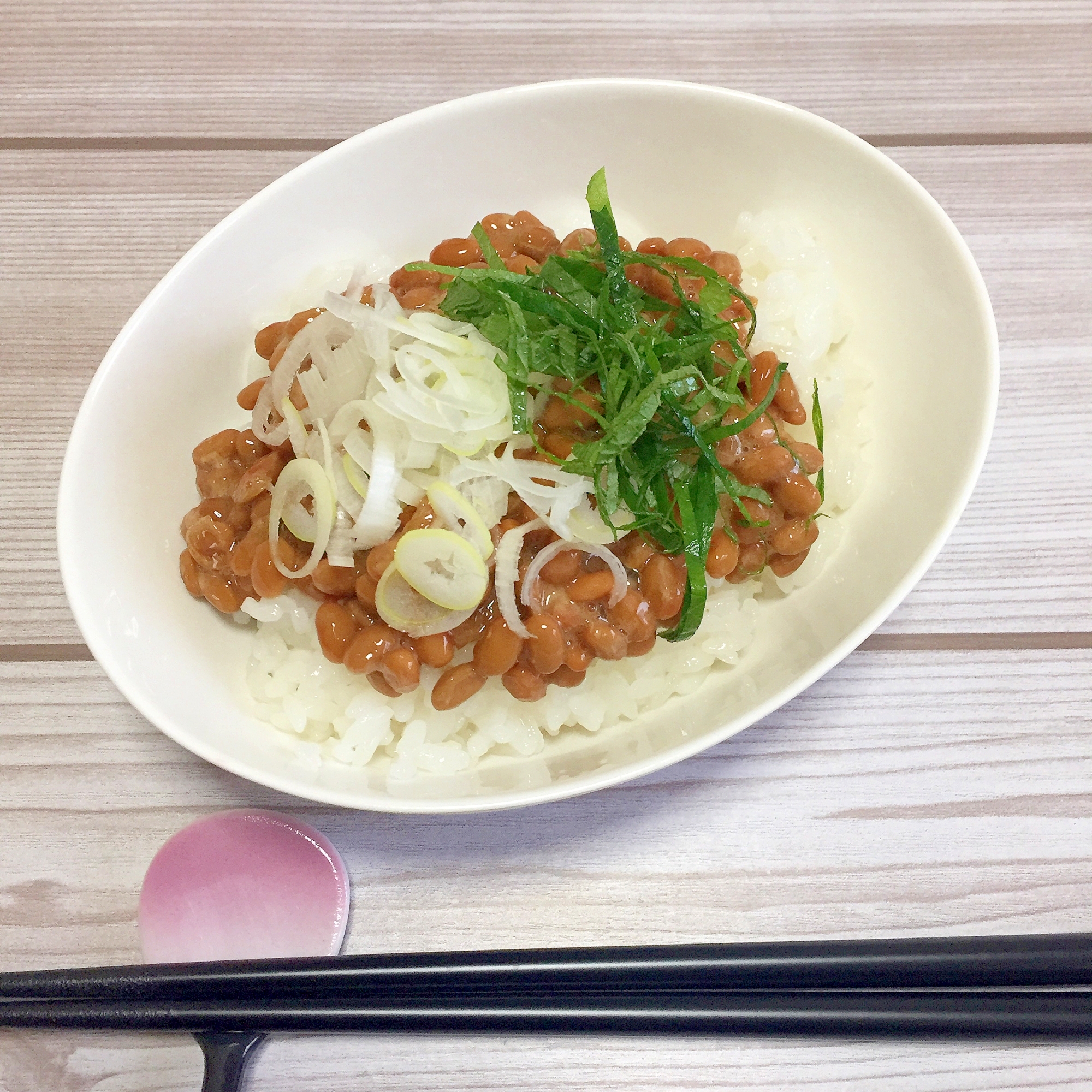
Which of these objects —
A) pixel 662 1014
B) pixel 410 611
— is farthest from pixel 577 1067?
pixel 410 611

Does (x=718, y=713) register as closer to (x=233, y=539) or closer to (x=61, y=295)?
(x=233, y=539)

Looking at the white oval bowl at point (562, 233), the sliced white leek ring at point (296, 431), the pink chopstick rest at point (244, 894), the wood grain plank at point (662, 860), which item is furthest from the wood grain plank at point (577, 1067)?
the sliced white leek ring at point (296, 431)

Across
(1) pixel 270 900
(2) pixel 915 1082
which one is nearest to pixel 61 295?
(1) pixel 270 900

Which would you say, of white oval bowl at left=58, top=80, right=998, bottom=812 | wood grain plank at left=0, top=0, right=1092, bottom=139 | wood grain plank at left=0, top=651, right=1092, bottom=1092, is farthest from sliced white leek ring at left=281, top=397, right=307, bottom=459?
wood grain plank at left=0, top=0, right=1092, bottom=139

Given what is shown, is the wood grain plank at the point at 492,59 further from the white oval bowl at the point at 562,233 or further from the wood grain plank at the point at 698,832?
the wood grain plank at the point at 698,832

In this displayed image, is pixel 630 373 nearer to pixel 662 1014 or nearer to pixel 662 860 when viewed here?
pixel 662 860

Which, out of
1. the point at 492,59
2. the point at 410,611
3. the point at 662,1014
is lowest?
the point at 662,1014

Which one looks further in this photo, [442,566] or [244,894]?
[244,894]
